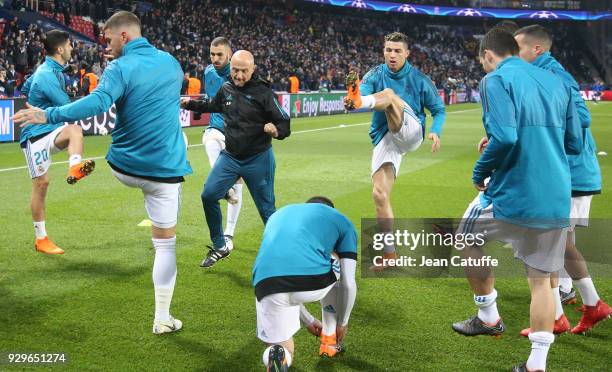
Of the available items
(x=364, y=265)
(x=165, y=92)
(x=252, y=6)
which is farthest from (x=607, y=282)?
(x=252, y=6)

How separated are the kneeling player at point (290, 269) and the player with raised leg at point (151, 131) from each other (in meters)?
1.29

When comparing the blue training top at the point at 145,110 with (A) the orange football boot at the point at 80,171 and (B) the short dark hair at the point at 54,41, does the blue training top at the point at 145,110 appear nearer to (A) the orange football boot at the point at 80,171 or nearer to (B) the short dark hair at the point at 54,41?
(A) the orange football boot at the point at 80,171

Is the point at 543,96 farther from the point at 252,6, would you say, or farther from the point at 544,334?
the point at 252,6

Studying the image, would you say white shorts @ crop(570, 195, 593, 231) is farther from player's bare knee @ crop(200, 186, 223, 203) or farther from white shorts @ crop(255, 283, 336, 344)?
player's bare knee @ crop(200, 186, 223, 203)

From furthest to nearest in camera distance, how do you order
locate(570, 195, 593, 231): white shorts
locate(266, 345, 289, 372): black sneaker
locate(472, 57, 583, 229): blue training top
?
locate(570, 195, 593, 231): white shorts → locate(472, 57, 583, 229): blue training top → locate(266, 345, 289, 372): black sneaker

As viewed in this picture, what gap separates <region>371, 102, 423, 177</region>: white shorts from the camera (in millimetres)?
7059

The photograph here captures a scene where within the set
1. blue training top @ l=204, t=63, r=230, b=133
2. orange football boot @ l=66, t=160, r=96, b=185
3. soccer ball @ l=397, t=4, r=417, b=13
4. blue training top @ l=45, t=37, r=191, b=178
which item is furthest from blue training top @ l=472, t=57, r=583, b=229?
soccer ball @ l=397, t=4, r=417, b=13

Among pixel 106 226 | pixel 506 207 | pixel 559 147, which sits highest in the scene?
pixel 559 147

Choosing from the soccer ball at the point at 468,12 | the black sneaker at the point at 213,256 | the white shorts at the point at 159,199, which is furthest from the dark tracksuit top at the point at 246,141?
the soccer ball at the point at 468,12

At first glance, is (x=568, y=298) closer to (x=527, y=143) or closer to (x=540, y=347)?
(x=540, y=347)

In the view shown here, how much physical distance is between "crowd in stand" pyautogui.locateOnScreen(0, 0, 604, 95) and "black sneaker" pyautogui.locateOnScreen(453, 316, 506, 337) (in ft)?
56.1

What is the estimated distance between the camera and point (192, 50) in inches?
1328

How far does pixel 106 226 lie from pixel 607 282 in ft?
19.5

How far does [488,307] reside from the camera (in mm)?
5031
